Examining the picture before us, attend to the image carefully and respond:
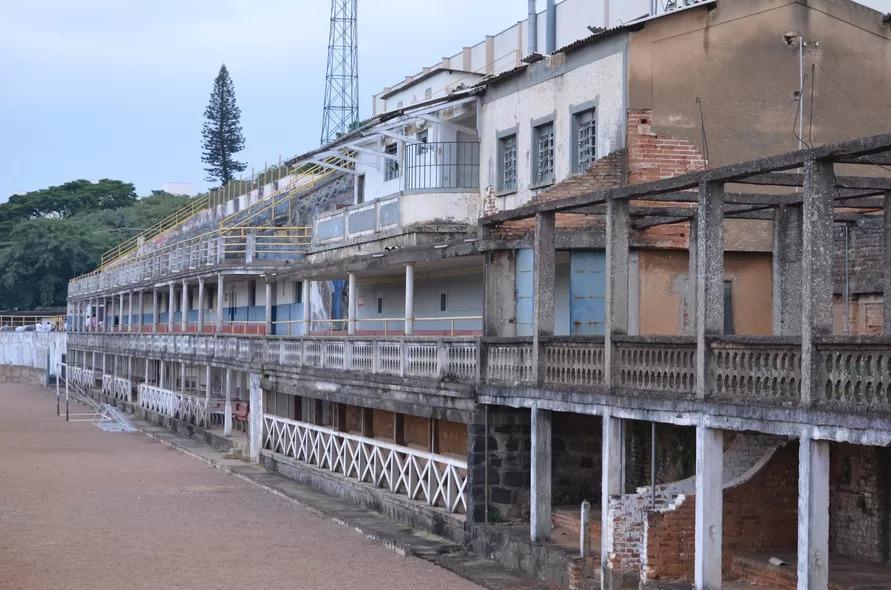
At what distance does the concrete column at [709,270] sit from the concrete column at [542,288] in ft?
13.4

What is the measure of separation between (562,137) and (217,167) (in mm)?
85725

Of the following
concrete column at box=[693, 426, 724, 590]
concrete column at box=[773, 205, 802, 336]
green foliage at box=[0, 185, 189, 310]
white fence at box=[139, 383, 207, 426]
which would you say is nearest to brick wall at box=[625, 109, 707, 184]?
concrete column at box=[773, 205, 802, 336]

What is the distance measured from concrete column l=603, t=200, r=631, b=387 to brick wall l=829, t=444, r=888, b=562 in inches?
124

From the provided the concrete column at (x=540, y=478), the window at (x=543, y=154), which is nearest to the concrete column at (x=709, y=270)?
the concrete column at (x=540, y=478)

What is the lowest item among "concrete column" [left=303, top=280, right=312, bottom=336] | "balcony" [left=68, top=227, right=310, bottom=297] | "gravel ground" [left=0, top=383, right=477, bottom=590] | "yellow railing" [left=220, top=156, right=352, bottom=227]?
"gravel ground" [left=0, top=383, right=477, bottom=590]

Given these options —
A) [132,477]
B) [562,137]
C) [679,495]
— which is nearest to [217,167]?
[132,477]

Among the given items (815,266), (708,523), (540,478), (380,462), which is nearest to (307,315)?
(380,462)

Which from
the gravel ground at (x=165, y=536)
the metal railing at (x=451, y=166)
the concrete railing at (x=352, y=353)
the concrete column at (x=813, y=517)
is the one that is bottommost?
the gravel ground at (x=165, y=536)

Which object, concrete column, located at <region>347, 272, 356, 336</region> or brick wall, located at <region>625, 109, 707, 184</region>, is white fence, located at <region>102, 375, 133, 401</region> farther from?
brick wall, located at <region>625, 109, 707, 184</region>

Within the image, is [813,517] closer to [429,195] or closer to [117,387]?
[429,195]

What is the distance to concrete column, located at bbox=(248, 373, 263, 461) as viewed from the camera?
32.7 meters

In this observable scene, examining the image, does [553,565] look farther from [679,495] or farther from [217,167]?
[217,167]

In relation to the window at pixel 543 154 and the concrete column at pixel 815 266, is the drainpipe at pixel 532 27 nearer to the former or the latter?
the window at pixel 543 154

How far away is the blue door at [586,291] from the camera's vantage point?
21875 mm
